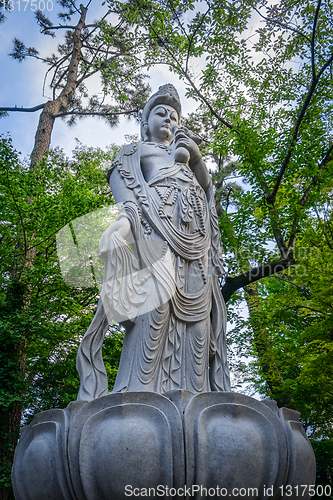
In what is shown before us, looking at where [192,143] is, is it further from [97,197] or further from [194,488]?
[97,197]

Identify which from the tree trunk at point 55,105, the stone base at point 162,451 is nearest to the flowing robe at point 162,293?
the stone base at point 162,451

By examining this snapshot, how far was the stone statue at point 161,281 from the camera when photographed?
3395 mm

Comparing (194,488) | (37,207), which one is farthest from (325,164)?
(194,488)

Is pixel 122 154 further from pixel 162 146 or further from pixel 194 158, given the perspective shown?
pixel 194 158

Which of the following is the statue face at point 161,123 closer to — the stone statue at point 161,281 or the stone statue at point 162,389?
the stone statue at point 162,389

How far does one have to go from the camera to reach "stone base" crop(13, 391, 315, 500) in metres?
2.47

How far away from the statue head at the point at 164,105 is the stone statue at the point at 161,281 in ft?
1.83

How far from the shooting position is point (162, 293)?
11.7 ft

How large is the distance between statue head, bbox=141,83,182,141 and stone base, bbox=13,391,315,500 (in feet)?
11.1

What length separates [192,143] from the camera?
15.2 ft

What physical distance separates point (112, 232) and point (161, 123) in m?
1.89

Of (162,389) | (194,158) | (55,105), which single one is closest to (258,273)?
(194,158)

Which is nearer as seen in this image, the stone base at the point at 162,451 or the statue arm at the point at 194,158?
the stone base at the point at 162,451

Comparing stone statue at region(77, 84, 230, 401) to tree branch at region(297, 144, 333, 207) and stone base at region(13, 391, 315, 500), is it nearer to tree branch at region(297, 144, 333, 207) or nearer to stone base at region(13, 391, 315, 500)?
stone base at region(13, 391, 315, 500)
